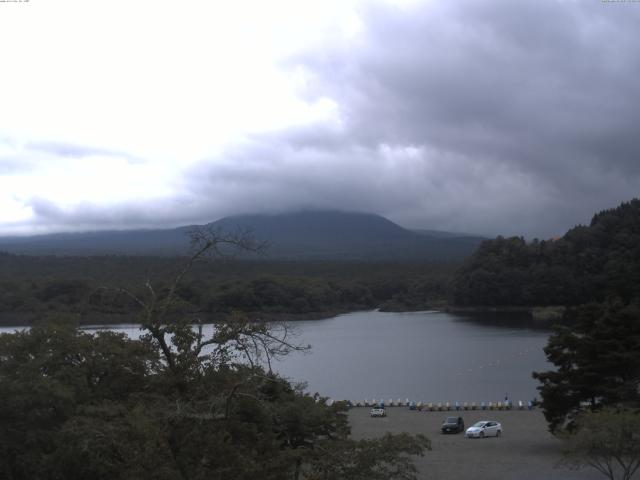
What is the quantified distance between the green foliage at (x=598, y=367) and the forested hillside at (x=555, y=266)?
166 feet

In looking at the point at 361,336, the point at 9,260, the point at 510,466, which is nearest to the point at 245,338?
the point at 510,466

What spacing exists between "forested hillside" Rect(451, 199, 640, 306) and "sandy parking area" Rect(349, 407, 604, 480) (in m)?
45.3

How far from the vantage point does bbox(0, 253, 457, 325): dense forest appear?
52594 mm

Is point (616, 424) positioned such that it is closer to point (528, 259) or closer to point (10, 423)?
point (10, 423)

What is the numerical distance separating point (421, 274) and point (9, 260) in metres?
52.0

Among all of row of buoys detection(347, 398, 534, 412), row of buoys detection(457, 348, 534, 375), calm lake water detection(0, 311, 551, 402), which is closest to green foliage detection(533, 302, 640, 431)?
calm lake water detection(0, 311, 551, 402)

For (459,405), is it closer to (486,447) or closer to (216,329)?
(486,447)

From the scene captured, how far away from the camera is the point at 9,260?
83250 millimetres

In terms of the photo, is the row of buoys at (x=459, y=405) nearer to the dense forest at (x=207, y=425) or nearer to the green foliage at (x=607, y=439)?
the green foliage at (x=607, y=439)

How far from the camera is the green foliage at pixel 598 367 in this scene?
700 inches

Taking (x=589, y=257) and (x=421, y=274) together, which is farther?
(x=421, y=274)

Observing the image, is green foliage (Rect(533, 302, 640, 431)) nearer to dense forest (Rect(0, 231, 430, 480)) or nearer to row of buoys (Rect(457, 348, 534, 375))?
dense forest (Rect(0, 231, 430, 480))

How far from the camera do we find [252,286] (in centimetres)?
6462

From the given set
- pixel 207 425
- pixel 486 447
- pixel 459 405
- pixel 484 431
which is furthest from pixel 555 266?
pixel 207 425
